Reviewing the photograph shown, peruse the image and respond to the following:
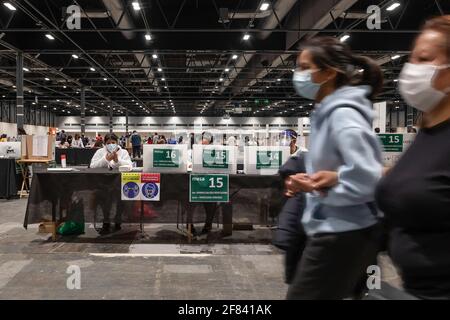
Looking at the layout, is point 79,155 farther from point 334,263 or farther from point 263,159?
point 334,263

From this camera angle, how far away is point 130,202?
196 inches

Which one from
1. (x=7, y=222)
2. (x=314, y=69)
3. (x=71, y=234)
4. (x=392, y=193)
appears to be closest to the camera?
(x=392, y=193)

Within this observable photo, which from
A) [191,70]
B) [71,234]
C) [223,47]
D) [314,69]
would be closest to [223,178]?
[71,234]

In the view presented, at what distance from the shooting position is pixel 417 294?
95 centimetres

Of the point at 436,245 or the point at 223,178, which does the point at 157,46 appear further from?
the point at 436,245

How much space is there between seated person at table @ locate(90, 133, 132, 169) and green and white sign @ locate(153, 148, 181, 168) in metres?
0.83

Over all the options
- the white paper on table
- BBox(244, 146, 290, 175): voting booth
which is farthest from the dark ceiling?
BBox(244, 146, 290, 175): voting booth

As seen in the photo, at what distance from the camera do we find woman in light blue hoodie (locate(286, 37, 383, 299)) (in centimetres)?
119

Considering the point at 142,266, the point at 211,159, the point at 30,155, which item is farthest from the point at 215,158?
the point at 30,155

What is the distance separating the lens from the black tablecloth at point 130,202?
16.1 ft

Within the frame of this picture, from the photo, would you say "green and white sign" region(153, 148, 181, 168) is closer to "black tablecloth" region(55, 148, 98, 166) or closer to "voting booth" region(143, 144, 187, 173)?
"voting booth" region(143, 144, 187, 173)

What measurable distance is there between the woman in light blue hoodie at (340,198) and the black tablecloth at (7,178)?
8.87 meters

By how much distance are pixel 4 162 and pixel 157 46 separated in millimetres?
6002

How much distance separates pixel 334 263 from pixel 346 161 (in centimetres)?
30
